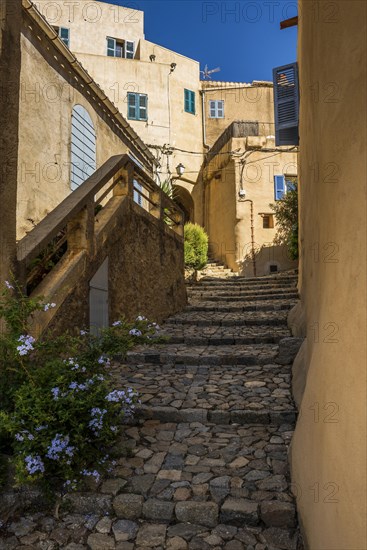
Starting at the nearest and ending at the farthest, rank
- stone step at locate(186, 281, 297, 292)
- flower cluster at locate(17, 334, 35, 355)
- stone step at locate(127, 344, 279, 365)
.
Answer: flower cluster at locate(17, 334, 35, 355) → stone step at locate(127, 344, 279, 365) → stone step at locate(186, 281, 297, 292)

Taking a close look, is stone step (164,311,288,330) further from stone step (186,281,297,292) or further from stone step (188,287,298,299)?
stone step (186,281,297,292)

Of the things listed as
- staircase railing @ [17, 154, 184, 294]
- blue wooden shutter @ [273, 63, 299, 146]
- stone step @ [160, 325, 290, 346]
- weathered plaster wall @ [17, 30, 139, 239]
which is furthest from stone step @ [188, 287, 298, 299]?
staircase railing @ [17, 154, 184, 294]

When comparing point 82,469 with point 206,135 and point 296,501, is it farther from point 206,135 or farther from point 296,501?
point 206,135

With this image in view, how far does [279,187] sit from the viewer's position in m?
16.8

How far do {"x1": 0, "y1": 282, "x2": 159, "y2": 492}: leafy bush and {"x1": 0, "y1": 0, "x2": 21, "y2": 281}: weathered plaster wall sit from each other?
21.2 inches

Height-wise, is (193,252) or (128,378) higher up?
(193,252)

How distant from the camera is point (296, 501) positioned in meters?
2.46

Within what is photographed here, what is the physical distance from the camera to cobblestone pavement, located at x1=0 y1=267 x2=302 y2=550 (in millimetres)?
2369

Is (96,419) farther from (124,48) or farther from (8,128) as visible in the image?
(124,48)

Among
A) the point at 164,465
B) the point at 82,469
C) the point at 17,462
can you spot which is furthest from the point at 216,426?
the point at 17,462

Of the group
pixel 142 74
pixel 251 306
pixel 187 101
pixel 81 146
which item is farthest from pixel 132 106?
pixel 251 306

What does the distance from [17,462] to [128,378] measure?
7.26 ft

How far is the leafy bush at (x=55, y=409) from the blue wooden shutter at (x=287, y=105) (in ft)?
21.6

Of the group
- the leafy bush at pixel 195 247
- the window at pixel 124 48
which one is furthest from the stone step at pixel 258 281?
the window at pixel 124 48
